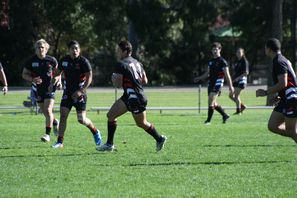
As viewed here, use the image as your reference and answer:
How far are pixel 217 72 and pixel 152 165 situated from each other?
9.41 meters

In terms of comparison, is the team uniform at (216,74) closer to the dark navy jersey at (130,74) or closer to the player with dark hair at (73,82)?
the player with dark hair at (73,82)

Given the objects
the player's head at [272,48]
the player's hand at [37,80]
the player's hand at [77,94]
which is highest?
the player's head at [272,48]

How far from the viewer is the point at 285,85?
1089 cm

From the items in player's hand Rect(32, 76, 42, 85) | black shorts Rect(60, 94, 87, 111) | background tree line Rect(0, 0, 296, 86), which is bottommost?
background tree line Rect(0, 0, 296, 86)

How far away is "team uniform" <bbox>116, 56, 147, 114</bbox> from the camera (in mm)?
12281

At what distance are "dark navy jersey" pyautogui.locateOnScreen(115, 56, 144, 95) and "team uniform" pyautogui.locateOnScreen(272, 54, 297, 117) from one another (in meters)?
2.41

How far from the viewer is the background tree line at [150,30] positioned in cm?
5256

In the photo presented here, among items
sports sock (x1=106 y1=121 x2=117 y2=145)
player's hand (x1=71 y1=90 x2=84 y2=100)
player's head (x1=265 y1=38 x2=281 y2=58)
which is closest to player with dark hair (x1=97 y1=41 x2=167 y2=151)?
sports sock (x1=106 y1=121 x2=117 y2=145)

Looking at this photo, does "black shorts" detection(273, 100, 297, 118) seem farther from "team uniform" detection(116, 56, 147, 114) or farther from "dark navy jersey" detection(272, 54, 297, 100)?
"team uniform" detection(116, 56, 147, 114)

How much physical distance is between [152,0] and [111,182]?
4261 cm

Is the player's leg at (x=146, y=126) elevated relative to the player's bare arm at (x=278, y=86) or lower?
lower

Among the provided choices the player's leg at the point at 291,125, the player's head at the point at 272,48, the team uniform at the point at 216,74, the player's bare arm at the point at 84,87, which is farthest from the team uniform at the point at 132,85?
the team uniform at the point at 216,74

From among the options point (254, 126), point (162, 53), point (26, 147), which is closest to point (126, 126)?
point (254, 126)

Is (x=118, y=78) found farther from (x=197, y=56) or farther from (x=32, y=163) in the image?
(x=197, y=56)
